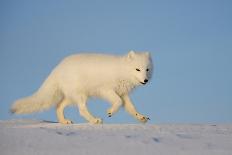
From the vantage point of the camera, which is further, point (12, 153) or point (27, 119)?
point (27, 119)

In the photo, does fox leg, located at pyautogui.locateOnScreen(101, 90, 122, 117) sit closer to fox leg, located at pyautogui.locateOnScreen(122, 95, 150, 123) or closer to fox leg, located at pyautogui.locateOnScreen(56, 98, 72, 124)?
fox leg, located at pyautogui.locateOnScreen(122, 95, 150, 123)

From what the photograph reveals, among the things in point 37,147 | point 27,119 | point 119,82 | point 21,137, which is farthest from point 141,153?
point 27,119

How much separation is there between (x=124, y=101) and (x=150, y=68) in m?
0.85

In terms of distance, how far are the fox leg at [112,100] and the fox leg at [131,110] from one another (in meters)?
0.36

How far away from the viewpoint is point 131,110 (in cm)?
936

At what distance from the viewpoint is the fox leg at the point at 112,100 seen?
8.95 metres

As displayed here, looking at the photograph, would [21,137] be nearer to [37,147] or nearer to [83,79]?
[37,147]

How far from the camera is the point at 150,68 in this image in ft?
31.2

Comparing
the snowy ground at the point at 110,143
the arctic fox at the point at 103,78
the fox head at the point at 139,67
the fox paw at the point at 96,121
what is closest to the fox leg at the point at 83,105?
the arctic fox at the point at 103,78

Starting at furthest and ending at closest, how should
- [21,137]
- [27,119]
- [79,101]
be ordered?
[27,119]
[79,101]
[21,137]

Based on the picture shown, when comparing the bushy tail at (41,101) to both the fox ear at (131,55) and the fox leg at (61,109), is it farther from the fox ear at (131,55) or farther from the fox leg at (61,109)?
the fox ear at (131,55)

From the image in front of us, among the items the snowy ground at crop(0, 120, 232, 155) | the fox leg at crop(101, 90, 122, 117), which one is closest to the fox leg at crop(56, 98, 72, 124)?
the fox leg at crop(101, 90, 122, 117)

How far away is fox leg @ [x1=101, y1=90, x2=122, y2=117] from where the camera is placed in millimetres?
8945

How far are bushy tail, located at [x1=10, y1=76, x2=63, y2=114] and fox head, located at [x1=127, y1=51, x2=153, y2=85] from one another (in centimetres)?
166
